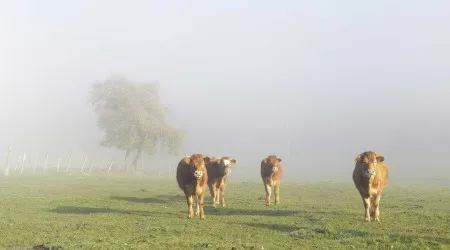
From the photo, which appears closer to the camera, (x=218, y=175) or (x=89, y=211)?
(x=89, y=211)

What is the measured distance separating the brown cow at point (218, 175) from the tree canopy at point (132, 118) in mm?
48167

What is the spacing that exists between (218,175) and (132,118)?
5006cm

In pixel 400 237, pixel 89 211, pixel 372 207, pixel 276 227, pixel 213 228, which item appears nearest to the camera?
pixel 400 237

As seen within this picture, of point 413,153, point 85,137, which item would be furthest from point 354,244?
point 85,137

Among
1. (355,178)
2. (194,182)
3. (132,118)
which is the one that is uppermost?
(132,118)

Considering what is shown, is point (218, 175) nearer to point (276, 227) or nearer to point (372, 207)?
point (276, 227)

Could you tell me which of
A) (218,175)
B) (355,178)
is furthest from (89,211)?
(355,178)

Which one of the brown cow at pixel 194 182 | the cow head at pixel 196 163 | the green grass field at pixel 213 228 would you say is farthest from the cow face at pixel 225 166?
the cow head at pixel 196 163

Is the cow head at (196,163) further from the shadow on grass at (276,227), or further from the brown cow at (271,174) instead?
the brown cow at (271,174)

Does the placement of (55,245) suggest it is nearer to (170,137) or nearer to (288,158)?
(170,137)

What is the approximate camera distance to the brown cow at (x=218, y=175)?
23078 millimetres

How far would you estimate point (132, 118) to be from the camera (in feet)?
231

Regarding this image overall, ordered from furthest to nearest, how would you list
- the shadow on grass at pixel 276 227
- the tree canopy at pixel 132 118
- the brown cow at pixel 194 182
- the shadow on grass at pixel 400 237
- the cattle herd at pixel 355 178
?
the tree canopy at pixel 132 118
the brown cow at pixel 194 182
the cattle herd at pixel 355 178
the shadow on grass at pixel 276 227
the shadow on grass at pixel 400 237

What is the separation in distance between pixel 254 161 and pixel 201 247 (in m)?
131
